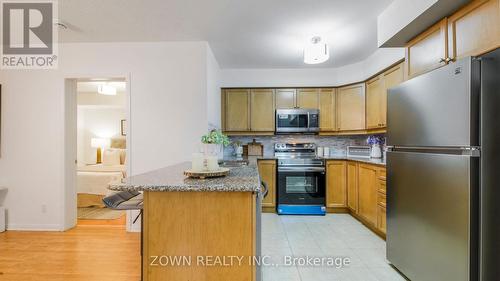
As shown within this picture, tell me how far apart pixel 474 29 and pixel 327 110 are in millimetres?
2764

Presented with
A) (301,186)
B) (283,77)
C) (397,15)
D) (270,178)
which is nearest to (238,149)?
(270,178)

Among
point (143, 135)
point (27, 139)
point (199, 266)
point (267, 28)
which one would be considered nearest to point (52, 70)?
point (27, 139)

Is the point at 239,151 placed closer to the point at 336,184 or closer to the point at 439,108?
the point at 336,184

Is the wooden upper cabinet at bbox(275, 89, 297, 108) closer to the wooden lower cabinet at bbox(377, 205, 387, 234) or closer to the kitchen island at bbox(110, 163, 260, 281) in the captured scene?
the wooden lower cabinet at bbox(377, 205, 387, 234)

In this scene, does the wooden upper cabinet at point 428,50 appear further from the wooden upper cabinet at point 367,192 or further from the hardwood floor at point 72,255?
the hardwood floor at point 72,255

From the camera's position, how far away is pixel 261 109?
4492 mm

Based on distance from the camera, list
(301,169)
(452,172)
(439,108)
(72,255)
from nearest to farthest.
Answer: (452,172) < (439,108) < (72,255) < (301,169)

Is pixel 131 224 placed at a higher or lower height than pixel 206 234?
lower

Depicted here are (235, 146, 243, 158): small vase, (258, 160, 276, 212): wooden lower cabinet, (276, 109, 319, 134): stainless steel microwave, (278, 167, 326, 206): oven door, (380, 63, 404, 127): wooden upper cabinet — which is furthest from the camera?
(235, 146, 243, 158): small vase

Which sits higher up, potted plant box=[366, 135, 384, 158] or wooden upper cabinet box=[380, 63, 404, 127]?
wooden upper cabinet box=[380, 63, 404, 127]

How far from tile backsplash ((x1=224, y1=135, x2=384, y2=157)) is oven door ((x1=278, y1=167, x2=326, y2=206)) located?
29.1 inches

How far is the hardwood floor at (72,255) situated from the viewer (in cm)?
224

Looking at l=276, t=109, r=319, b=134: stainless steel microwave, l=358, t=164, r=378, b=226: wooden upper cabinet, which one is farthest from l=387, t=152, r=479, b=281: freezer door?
l=276, t=109, r=319, b=134: stainless steel microwave

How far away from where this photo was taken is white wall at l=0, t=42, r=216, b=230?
10.6ft
